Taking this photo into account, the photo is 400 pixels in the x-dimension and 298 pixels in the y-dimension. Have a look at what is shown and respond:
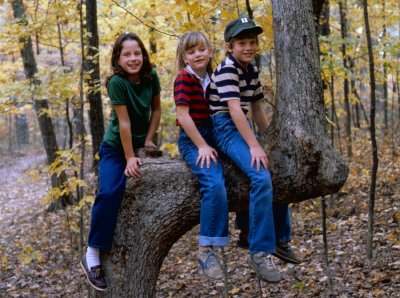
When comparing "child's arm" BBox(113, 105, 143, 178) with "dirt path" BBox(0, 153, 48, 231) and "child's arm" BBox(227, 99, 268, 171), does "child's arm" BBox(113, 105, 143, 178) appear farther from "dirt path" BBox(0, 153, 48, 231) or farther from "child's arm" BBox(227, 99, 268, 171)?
"dirt path" BBox(0, 153, 48, 231)

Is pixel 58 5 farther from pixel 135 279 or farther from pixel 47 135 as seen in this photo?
pixel 47 135

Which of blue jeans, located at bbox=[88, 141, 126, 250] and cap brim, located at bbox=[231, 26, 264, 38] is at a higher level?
cap brim, located at bbox=[231, 26, 264, 38]

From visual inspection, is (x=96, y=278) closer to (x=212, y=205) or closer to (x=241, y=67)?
(x=212, y=205)

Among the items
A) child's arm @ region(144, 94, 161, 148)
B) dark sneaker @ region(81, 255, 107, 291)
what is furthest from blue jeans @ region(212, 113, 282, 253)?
dark sneaker @ region(81, 255, 107, 291)

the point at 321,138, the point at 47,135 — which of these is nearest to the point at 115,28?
the point at 47,135

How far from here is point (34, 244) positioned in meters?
9.64

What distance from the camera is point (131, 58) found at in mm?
3596

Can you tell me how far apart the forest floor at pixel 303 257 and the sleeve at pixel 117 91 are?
3158 millimetres

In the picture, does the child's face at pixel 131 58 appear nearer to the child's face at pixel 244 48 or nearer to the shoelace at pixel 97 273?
the child's face at pixel 244 48

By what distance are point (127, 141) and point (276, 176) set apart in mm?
1229

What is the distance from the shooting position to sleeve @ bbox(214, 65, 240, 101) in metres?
3.20

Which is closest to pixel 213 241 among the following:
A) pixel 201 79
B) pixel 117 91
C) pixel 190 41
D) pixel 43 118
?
pixel 201 79

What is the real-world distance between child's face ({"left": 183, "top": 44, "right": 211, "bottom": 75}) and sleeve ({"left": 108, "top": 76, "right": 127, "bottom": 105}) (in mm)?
587

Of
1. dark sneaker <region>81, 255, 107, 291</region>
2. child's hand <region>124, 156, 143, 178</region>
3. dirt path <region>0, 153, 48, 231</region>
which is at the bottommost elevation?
dirt path <region>0, 153, 48, 231</region>
